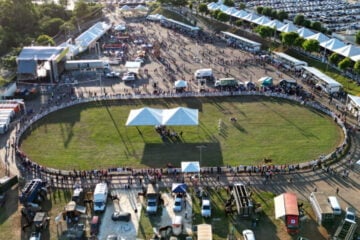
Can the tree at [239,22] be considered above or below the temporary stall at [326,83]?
above

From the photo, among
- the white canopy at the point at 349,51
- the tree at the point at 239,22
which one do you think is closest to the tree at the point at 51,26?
the tree at the point at 239,22

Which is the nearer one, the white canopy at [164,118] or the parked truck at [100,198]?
the parked truck at [100,198]

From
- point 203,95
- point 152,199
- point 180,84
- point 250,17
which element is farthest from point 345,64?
point 152,199

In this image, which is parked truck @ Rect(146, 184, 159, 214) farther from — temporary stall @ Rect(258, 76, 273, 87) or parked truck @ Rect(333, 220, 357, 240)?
temporary stall @ Rect(258, 76, 273, 87)

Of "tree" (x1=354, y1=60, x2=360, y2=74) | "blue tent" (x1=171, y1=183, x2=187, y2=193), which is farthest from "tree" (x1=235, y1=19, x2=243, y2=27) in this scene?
"blue tent" (x1=171, y1=183, x2=187, y2=193)

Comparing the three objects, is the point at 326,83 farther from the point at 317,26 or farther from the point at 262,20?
the point at 262,20

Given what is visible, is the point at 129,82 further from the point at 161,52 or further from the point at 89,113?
the point at 161,52

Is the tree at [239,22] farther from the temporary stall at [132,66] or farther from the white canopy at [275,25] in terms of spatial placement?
the temporary stall at [132,66]
